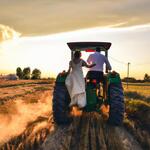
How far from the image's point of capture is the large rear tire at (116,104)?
14805mm

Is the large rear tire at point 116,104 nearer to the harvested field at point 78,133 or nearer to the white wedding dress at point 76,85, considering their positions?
the harvested field at point 78,133

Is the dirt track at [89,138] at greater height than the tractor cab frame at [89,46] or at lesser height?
lesser

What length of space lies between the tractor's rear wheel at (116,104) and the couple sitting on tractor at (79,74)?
90 cm

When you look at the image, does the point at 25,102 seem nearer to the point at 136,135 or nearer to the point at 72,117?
the point at 72,117

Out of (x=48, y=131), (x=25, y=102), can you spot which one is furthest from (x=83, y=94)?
(x=25, y=102)

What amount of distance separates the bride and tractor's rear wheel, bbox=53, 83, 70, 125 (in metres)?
0.23

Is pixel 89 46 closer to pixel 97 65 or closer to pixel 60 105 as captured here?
pixel 97 65

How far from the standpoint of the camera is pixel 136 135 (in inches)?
556

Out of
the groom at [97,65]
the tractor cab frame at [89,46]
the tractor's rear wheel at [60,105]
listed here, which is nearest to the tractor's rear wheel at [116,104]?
the groom at [97,65]

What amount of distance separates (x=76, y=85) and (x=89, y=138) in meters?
2.42

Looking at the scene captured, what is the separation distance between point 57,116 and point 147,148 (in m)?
3.44

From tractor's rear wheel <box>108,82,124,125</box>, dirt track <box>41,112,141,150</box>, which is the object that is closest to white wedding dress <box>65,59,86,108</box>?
dirt track <box>41,112,141,150</box>

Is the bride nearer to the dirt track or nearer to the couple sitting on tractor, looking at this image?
the couple sitting on tractor

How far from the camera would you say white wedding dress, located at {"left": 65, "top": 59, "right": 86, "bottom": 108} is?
49.4ft
